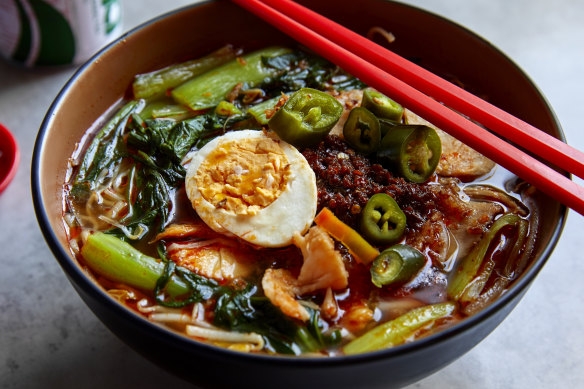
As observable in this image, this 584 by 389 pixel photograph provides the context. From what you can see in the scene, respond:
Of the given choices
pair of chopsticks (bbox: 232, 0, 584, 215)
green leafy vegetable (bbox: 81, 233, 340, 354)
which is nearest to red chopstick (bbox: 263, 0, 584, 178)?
pair of chopsticks (bbox: 232, 0, 584, 215)

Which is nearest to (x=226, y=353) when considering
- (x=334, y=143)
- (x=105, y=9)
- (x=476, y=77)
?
(x=334, y=143)

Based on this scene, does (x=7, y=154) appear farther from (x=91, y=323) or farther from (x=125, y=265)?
(x=125, y=265)

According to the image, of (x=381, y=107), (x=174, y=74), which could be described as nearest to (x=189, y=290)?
(x=381, y=107)

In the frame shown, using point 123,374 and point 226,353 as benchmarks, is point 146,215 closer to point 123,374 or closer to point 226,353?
point 123,374

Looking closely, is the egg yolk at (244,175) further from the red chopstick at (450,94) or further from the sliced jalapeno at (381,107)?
the red chopstick at (450,94)

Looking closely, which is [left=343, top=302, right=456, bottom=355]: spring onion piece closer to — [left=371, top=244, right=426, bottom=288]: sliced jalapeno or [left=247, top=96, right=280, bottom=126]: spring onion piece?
[left=371, top=244, right=426, bottom=288]: sliced jalapeno

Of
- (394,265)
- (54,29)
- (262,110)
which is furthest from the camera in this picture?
(54,29)
